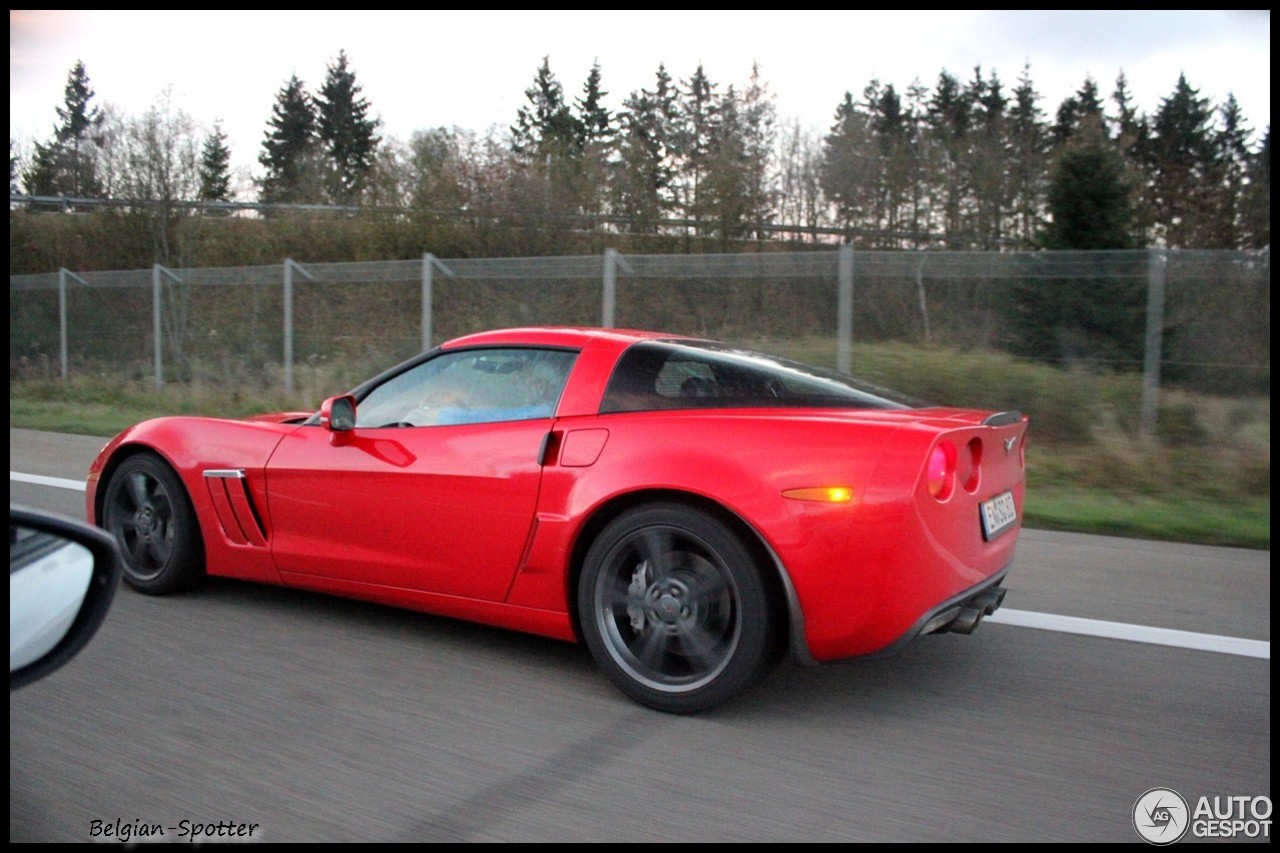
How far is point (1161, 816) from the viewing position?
9.25 ft

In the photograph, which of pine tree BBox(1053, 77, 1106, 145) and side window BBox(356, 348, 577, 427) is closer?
side window BBox(356, 348, 577, 427)

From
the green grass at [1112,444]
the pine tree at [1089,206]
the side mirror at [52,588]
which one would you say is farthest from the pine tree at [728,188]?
the side mirror at [52,588]

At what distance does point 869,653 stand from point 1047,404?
6739 millimetres

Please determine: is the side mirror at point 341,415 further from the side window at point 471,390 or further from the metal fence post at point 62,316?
the metal fence post at point 62,316

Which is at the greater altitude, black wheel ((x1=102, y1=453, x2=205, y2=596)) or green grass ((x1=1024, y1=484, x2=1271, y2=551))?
black wheel ((x1=102, y1=453, x2=205, y2=596))

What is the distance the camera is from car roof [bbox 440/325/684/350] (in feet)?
13.4

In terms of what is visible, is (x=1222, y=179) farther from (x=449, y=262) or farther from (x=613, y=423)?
(x=613, y=423)

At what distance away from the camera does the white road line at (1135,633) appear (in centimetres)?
432

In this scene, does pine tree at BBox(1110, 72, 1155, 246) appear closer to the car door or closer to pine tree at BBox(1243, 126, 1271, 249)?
pine tree at BBox(1243, 126, 1271, 249)

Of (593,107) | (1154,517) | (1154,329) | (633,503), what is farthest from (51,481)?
(593,107)

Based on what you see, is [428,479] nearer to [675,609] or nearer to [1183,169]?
[675,609]

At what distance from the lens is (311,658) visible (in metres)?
4.08

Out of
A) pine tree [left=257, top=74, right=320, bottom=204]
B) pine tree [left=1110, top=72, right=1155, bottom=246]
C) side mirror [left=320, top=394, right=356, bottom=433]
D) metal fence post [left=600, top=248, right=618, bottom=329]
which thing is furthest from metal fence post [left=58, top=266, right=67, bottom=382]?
pine tree [left=257, top=74, right=320, bottom=204]

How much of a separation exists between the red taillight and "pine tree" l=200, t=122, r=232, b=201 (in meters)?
20.7
